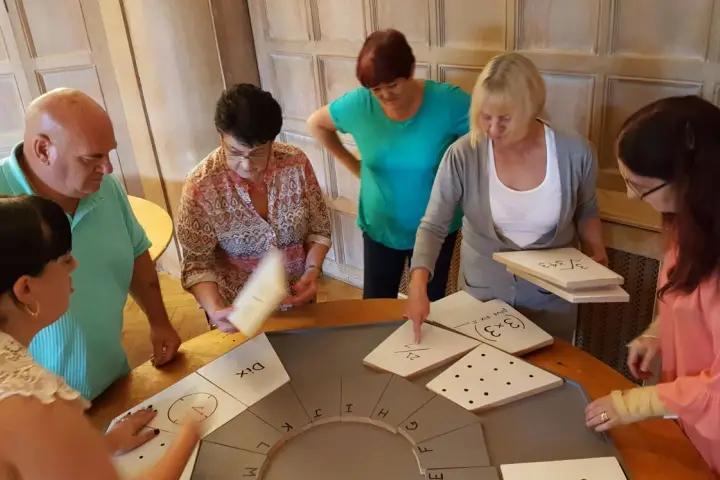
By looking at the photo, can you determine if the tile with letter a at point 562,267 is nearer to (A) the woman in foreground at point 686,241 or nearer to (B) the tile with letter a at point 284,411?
(A) the woman in foreground at point 686,241

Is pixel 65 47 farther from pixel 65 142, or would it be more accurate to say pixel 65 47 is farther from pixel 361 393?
pixel 361 393

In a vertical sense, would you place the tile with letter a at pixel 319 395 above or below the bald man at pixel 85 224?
below

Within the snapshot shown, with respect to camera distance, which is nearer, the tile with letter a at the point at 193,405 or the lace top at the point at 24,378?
the lace top at the point at 24,378

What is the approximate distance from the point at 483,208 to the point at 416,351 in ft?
1.56

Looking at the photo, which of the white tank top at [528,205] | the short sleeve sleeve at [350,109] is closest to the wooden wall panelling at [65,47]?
the short sleeve sleeve at [350,109]

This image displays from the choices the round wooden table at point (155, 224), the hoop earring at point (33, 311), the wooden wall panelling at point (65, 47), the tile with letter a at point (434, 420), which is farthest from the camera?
the wooden wall panelling at point (65, 47)

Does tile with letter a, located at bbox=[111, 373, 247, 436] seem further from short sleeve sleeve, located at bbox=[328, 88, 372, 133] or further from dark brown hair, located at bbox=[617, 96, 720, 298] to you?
short sleeve sleeve, located at bbox=[328, 88, 372, 133]

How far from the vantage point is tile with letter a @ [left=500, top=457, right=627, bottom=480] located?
1.16m

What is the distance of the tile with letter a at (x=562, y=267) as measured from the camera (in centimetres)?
147

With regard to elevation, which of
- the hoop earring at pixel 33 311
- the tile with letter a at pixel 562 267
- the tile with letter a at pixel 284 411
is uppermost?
the hoop earring at pixel 33 311

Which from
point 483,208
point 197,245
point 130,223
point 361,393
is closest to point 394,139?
point 483,208

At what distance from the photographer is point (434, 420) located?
1.31m

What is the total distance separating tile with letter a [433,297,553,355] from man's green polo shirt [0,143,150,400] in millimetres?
845

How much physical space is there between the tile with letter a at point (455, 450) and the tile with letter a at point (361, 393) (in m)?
0.16
